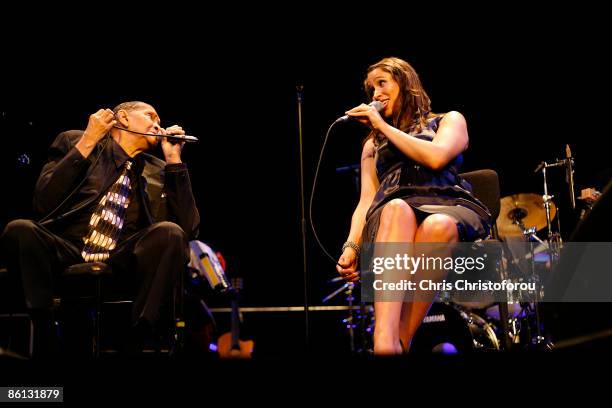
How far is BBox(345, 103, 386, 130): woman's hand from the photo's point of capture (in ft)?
6.91

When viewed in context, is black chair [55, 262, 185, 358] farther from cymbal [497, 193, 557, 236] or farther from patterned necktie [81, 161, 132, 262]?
cymbal [497, 193, 557, 236]

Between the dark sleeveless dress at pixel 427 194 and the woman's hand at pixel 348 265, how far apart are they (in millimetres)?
77

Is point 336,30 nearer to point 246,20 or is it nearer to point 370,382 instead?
point 246,20

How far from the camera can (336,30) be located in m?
4.37

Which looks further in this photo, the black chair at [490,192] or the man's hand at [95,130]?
the black chair at [490,192]

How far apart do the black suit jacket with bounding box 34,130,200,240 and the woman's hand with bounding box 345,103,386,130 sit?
0.87 m

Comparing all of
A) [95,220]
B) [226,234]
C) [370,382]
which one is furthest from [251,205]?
[370,382]

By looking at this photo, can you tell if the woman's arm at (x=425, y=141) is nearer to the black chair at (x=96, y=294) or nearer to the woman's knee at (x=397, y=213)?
the woman's knee at (x=397, y=213)

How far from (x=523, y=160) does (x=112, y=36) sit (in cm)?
355

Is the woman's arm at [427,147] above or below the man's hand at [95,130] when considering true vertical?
below

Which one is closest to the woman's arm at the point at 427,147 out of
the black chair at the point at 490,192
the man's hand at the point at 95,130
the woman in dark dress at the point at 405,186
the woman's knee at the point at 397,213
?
the woman in dark dress at the point at 405,186

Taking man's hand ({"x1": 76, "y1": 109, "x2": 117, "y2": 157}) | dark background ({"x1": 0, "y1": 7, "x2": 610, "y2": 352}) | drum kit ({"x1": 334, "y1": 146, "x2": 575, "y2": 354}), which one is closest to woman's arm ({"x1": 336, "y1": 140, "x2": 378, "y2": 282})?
man's hand ({"x1": 76, "y1": 109, "x2": 117, "y2": 157})

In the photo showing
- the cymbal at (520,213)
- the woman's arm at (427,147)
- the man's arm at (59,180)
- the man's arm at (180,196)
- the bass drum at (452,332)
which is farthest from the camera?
the cymbal at (520,213)

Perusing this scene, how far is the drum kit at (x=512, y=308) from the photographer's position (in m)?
3.58
